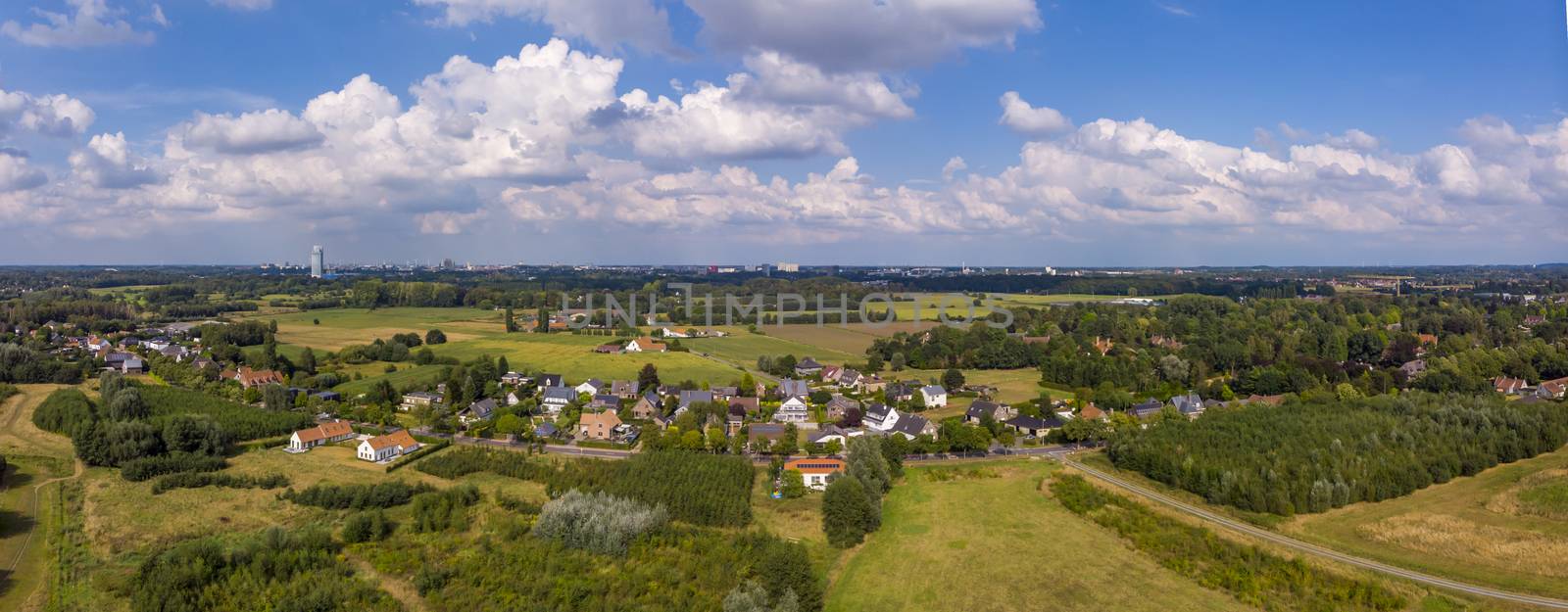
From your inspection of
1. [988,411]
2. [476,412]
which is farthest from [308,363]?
[988,411]

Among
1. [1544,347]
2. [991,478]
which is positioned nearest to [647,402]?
[991,478]

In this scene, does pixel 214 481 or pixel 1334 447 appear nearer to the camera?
pixel 214 481

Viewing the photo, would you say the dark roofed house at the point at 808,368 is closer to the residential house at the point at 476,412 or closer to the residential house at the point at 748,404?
the residential house at the point at 748,404

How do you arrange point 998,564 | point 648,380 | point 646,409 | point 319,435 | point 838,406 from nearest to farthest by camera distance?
point 998,564 → point 319,435 → point 646,409 → point 838,406 → point 648,380

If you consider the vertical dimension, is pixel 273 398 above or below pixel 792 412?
above

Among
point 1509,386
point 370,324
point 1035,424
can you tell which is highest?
point 370,324

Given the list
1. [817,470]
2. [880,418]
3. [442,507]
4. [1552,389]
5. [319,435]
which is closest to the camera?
[442,507]

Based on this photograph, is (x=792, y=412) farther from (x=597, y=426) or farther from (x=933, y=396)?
(x=597, y=426)
